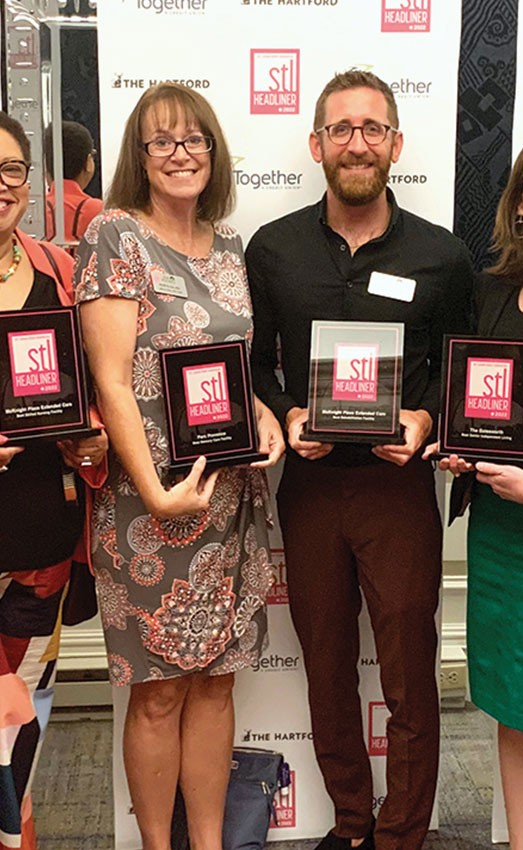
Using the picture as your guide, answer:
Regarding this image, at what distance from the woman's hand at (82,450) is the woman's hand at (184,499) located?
155mm

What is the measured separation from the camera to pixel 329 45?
236 centimetres

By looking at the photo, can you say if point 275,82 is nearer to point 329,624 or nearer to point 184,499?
point 184,499

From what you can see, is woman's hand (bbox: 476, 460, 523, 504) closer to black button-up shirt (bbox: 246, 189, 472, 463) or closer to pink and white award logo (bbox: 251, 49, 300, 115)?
black button-up shirt (bbox: 246, 189, 472, 463)

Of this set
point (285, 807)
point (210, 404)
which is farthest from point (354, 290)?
point (285, 807)

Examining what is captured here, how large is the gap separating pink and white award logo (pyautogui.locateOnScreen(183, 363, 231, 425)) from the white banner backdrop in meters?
0.61

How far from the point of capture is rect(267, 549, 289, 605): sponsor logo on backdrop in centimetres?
255

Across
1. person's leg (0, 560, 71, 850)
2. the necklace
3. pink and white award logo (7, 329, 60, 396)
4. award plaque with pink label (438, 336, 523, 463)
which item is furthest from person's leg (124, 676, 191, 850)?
the necklace

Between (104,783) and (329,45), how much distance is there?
86.6 inches

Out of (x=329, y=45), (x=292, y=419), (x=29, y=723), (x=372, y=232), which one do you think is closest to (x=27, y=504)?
(x=29, y=723)

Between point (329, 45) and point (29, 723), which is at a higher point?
point (329, 45)

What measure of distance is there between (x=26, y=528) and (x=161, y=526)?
285mm

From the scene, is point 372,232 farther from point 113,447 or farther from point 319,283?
point 113,447

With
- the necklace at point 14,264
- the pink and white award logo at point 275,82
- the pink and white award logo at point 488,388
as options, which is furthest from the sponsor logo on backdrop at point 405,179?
the necklace at point 14,264

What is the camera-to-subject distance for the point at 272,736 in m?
2.62
